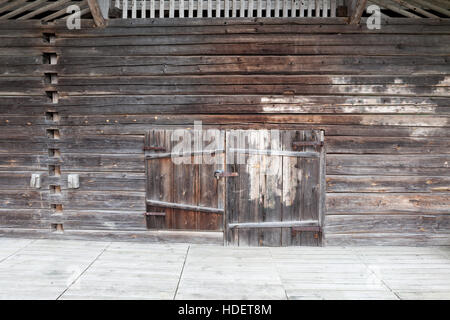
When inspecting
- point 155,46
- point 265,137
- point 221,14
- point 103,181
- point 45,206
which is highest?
point 221,14

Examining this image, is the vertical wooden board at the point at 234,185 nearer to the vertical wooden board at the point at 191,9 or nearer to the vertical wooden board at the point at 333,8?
the vertical wooden board at the point at 191,9

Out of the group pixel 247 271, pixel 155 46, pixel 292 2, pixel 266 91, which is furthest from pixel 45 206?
pixel 292 2

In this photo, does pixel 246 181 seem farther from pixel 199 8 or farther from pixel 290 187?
pixel 199 8

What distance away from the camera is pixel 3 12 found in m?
4.67

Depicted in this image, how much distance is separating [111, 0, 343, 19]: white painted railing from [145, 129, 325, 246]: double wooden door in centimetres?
173

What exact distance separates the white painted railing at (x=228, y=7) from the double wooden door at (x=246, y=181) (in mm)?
1732

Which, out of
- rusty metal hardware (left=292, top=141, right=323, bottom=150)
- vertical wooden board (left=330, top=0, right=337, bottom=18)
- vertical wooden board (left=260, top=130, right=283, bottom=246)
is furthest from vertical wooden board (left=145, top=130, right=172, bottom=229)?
vertical wooden board (left=330, top=0, right=337, bottom=18)

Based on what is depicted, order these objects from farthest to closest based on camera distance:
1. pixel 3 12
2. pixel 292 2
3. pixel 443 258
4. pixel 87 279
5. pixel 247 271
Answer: pixel 3 12, pixel 292 2, pixel 443 258, pixel 247 271, pixel 87 279

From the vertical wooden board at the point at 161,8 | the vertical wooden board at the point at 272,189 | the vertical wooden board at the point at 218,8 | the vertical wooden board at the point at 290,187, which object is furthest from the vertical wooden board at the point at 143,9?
the vertical wooden board at the point at 290,187

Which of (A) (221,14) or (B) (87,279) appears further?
(A) (221,14)

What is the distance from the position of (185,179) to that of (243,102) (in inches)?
56.3

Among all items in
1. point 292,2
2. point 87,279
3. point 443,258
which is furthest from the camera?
point 292,2

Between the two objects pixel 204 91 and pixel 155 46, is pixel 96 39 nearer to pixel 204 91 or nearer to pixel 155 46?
pixel 155 46

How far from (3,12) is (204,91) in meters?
3.42
